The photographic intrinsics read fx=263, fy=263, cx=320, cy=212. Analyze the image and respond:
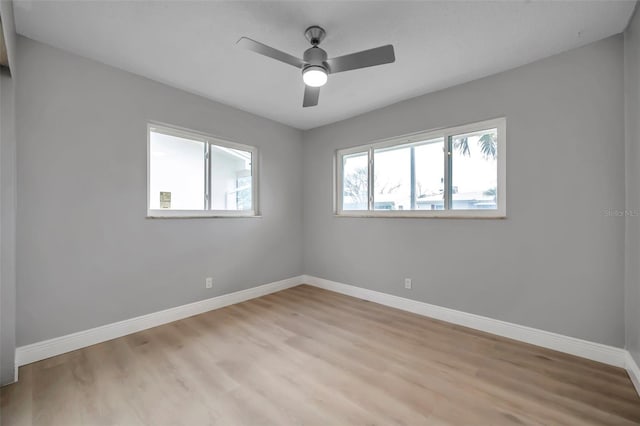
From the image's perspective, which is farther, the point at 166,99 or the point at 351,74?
the point at 166,99

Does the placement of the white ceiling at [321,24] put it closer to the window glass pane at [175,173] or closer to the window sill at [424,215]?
the window glass pane at [175,173]

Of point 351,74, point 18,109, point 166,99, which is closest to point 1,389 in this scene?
point 18,109

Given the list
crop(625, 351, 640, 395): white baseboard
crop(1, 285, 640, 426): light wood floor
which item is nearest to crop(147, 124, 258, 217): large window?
crop(1, 285, 640, 426): light wood floor

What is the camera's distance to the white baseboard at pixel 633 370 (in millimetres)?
1767

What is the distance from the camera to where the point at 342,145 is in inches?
156

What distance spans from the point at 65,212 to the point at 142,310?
115cm

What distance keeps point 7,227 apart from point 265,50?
2161mm

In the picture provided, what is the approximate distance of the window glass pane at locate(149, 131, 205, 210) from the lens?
9.40 ft

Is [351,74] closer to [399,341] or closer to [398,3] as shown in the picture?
[398,3]

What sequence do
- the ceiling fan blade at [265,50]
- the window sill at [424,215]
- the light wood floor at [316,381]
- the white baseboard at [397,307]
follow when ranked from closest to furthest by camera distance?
the light wood floor at [316,381] → the ceiling fan blade at [265,50] → the white baseboard at [397,307] → the window sill at [424,215]

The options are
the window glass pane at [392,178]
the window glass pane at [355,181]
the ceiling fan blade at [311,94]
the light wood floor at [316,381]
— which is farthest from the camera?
the window glass pane at [355,181]

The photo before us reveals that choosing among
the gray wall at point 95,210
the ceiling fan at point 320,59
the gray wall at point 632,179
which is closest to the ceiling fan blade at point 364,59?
the ceiling fan at point 320,59

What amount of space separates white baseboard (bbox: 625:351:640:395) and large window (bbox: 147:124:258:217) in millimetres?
3857

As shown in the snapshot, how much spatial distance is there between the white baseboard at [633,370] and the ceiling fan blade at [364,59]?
271 centimetres
